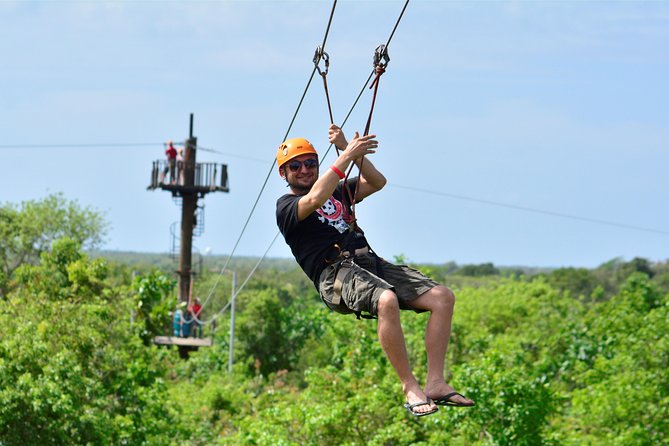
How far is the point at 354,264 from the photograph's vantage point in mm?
8016

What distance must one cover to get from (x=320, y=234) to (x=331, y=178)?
0.70m

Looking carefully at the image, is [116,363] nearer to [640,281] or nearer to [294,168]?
[294,168]

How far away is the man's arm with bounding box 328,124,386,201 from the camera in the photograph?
8.09 m

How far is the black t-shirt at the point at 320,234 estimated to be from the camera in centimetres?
805

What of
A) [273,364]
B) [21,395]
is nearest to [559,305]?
[273,364]

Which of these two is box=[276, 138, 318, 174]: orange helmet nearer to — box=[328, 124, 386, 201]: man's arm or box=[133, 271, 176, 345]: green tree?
box=[328, 124, 386, 201]: man's arm

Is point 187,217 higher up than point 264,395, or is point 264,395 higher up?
point 187,217

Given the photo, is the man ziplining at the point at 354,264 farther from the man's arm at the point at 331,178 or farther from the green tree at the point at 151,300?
the green tree at the point at 151,300

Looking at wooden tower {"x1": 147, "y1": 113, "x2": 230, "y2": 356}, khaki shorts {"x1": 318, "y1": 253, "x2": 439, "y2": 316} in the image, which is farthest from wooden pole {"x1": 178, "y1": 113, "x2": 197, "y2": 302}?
khaki shorts {"x1": 318, "y1": 253, "x2": 439, "y2": 316}

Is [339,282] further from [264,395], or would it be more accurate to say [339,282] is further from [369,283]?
[264,395]

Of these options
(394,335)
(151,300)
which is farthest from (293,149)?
(151,300)

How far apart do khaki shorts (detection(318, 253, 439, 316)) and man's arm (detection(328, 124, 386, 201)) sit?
21.3 inches

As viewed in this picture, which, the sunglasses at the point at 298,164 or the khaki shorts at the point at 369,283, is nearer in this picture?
the khaki shorts at the point at 369,283

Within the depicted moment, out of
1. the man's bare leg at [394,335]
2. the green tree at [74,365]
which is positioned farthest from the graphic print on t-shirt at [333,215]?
the green tree at [74,365]
